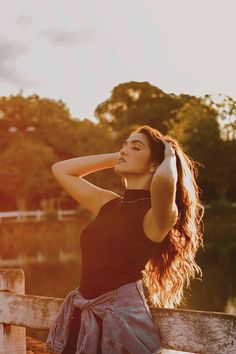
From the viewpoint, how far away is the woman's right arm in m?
3.61

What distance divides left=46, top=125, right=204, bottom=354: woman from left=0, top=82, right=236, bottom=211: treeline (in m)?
35.3

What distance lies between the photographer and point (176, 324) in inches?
135

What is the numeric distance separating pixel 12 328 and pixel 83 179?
1189 mm

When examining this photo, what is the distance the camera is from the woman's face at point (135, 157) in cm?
328

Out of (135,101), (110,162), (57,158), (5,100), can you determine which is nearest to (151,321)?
(110,162)

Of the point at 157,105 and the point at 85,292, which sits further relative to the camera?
the point at 157,105

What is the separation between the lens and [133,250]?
3146 millimetres

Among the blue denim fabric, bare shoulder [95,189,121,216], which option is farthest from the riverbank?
the blue denim fabric

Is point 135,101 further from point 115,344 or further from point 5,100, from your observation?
point 115,344

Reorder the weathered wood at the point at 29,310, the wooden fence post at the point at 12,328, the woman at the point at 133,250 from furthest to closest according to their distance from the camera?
1. the wooden fence post at the point at 12,328
2. the weathered wood at the point at 29,310
3. the woman at the point at 133,250

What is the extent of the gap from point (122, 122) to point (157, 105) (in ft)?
9.56

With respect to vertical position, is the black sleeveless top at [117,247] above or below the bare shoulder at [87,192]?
below

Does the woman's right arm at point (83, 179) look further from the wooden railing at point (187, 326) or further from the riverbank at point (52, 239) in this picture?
the riverbank at point (52, 239)

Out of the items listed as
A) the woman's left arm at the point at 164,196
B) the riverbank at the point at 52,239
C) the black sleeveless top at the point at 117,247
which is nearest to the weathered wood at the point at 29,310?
the black sleeveless top at the point at 117,247
